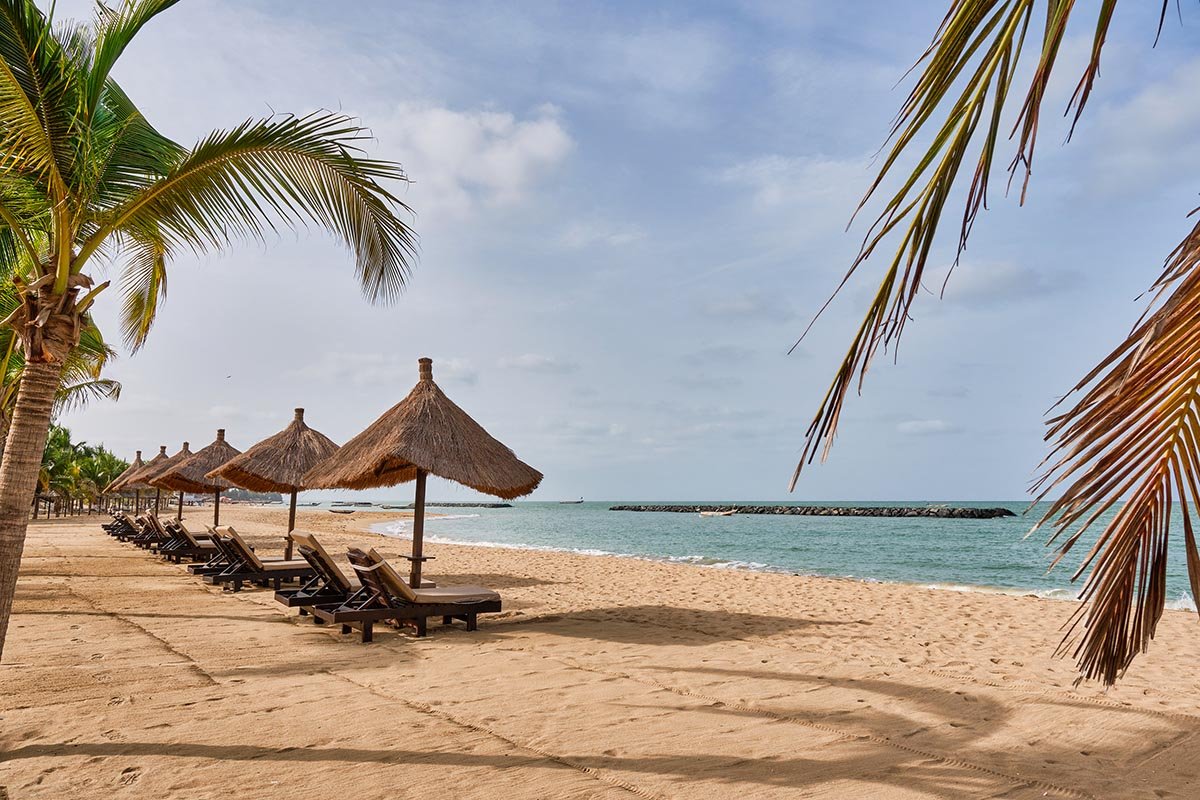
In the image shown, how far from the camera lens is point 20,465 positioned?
3.98m

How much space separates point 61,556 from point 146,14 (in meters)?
14.0

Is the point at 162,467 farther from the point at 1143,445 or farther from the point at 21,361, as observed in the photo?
the point at 1143,445

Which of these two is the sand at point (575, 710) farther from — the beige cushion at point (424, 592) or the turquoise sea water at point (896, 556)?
the turquoise sea water at point (896, 556)

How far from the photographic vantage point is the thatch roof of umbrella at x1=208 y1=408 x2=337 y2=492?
37.6ft

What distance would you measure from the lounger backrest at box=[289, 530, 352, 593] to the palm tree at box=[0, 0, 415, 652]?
3.16 m

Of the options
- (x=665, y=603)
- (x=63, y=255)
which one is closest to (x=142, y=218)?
(x=63, y=255)

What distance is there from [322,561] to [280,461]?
15.6ft

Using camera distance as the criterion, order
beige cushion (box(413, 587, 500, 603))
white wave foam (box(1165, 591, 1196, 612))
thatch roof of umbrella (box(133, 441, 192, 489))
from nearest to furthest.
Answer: beige cushion (box(413, 587, 500, 603)) → white wave foam (box(1165, 591, 1196, 612)) → thatch roof of umbrella (box(133, 441, 192, 489))

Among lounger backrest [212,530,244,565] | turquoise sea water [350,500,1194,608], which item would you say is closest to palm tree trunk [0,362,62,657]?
lounger backrest [212,530,244,565]

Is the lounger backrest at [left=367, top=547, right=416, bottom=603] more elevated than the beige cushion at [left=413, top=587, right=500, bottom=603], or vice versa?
the lounger backrest at [left=367, top=547, right=416, bottom=603]

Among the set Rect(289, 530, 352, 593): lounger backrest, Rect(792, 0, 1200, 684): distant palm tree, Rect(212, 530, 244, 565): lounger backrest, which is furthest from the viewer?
Rect(212, 530, 244, 565): lounger backrest

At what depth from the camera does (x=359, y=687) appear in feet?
16.8

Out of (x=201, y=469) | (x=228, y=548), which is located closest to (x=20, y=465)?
(x=228, y=548)

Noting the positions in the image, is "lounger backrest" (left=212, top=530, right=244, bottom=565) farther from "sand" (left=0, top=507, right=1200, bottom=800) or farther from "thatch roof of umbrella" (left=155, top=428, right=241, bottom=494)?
"thatch roof of umbrella" (left=155, top=428, right=241, bottom=494)
